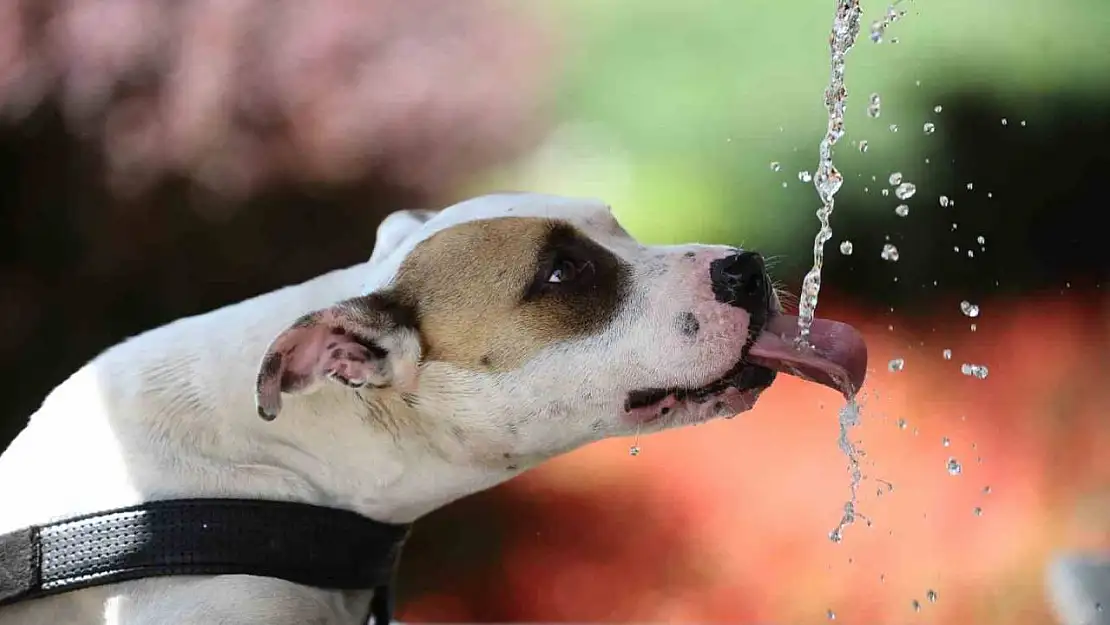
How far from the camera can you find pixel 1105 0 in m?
2.51

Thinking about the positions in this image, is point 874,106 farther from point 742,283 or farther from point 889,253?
point 742,283

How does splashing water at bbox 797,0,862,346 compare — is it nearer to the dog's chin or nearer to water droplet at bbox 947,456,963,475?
the dog's chin

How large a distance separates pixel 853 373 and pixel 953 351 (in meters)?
1.33

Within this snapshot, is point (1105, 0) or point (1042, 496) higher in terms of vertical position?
point (1105, 0)

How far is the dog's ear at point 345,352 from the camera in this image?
1282 mm

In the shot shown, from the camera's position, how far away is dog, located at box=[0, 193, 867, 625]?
1359mm

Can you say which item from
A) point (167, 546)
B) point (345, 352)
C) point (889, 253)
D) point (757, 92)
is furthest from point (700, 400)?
point (757, 92)

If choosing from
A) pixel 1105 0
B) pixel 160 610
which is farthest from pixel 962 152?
pixel 160 610

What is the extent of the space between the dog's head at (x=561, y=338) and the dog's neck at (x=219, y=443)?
55mm

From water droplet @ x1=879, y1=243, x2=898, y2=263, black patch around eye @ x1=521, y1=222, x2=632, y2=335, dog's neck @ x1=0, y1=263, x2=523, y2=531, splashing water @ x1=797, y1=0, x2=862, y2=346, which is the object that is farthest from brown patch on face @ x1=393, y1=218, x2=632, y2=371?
water droplet @ x1=879, y1=243, x2=898, y2=263

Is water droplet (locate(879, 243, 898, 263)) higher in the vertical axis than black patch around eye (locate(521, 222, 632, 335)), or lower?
lower

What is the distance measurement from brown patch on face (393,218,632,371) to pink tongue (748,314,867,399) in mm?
199

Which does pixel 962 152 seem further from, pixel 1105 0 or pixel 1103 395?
pixel 1103 395

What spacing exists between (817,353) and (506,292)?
0.41 meters
